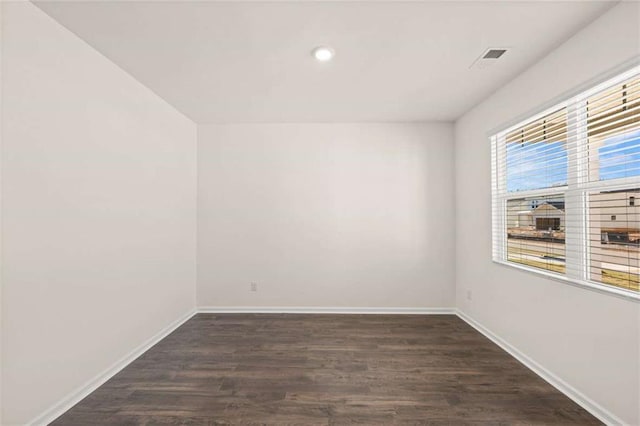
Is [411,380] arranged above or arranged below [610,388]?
below

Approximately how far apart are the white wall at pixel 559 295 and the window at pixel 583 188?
123 mm

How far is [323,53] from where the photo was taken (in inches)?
84.7

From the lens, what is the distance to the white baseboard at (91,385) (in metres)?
1.76

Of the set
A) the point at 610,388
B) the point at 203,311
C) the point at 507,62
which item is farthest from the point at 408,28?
the point at 203,311

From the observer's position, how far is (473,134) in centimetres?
333

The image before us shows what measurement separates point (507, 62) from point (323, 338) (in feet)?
9.95

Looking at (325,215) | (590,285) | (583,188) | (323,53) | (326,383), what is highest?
(323,53)

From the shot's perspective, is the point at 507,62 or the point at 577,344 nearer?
the point at 577,344

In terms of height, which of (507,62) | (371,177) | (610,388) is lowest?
(610,388)

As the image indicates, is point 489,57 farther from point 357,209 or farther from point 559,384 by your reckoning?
point 559,384

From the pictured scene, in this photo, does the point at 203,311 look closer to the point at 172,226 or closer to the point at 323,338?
the point at 172,226

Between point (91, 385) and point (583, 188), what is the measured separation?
3794 mm

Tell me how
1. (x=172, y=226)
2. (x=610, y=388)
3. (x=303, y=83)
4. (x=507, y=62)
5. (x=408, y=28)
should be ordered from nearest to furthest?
(x=610, y=388)
(x=408, y=28)
(x=507, y=62)
(x=303, y=83)
(x=172, y=226)

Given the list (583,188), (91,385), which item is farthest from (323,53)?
(91,385)
